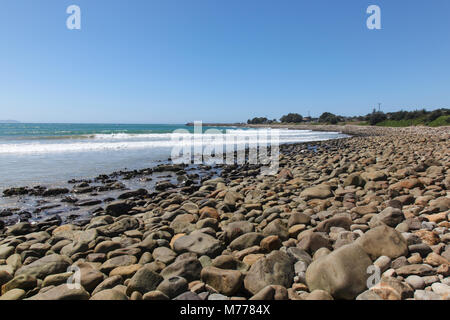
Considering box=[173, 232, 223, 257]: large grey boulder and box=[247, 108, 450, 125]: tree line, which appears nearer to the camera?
box=[173, 232, 223, 257]: large grey boulder

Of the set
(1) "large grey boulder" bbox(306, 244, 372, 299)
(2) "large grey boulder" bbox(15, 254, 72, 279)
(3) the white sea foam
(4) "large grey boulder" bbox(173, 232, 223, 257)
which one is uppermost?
(3) the white sea foam

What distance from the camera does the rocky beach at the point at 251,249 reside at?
2332 millimetres

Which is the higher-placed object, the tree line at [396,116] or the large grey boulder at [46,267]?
the tree line at [396,116]

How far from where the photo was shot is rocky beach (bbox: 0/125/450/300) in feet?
7.65

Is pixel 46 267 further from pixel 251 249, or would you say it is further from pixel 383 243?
pixel 383 243

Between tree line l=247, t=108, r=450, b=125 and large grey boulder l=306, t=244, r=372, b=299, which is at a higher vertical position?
tree line l=247, t=108, r=450, b=125

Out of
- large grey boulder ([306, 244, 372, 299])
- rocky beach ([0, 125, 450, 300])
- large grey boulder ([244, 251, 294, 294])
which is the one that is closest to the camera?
large grey boulder ([306, 244, 372, 299])

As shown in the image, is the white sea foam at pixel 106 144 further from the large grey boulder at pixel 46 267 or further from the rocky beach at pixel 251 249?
the large grey boulder at pixel 46 267

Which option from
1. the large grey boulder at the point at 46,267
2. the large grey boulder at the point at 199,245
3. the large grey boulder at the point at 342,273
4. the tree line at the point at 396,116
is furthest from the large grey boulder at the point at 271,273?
the tree line at the point at 396,116

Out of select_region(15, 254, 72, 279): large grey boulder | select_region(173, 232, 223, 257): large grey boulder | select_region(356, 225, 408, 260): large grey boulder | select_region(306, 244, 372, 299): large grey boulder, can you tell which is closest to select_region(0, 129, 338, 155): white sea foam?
select_region(15, 254, 72, 279): large grey boulder

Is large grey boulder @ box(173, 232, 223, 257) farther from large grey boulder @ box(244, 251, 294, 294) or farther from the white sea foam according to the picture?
the white sea foam

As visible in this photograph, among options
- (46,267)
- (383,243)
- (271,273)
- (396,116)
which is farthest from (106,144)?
(396,116)

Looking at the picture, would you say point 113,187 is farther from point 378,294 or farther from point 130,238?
point 378,294

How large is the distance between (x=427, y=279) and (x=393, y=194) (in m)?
2.75
